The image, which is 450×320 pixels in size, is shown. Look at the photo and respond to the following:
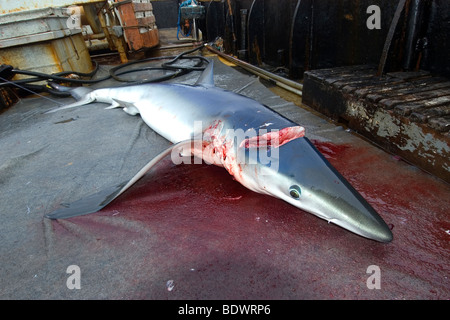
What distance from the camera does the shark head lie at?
3.85 feet

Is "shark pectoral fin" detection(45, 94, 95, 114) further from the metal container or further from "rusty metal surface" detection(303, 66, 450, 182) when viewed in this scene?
→ "rusty metal surface" detection(303, 66, 450, 182)

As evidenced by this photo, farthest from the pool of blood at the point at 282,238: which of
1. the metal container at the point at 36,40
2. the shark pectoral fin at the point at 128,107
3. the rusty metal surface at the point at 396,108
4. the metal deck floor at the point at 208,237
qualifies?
the metal container at the point at 36,40

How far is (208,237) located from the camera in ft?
4.75

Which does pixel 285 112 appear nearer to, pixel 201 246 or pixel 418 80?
pixel 418 80

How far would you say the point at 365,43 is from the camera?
3139 millimetres

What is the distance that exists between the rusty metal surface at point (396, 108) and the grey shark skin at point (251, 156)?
0.85 m

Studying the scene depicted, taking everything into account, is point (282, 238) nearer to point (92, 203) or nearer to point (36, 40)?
point (92, 203)

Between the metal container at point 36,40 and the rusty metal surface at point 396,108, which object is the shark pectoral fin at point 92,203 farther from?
the metal container at point 36,40

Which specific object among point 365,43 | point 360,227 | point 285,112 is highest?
point 365,43

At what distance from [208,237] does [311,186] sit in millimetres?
585

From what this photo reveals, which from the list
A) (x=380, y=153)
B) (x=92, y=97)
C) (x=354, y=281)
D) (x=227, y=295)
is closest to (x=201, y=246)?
(x=227, y=295)
